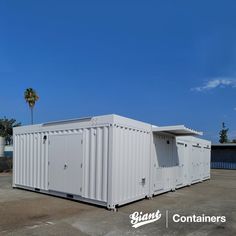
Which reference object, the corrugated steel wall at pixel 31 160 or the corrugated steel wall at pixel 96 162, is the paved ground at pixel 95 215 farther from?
the corrugated steel wall at pixel 31 160

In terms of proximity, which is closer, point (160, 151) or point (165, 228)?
point (165, 228)

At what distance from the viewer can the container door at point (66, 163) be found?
1023 cm

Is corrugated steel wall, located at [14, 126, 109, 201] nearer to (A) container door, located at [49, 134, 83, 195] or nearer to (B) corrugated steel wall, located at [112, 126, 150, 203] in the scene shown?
(A) container door, located at [49, 134, 83, 195]

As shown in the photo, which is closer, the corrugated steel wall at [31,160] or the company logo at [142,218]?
the company logo at [142,218]

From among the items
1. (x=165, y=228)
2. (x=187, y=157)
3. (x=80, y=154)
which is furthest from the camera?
(x=187, y=157)

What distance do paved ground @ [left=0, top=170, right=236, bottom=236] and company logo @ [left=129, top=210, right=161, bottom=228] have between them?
0.47 ft

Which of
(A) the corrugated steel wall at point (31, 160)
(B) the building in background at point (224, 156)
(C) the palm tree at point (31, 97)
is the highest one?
(C) the palm tree at point (31, 97)

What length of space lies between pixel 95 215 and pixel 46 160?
4.07 m

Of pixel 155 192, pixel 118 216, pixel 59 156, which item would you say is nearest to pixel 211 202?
pixel 155 192

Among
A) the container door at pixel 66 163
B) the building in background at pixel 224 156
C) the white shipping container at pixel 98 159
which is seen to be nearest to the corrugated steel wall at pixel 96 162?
the white shipping container at pixel 98 159

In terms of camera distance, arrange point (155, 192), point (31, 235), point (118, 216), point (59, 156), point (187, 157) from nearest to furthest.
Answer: point (31, 235) < point (118, 216) < point (59, 156) < point (155, 192) < point (187, 157)

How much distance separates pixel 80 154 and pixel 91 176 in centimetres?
87

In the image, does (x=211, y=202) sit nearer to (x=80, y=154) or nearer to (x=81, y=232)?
(x=80, y=154)

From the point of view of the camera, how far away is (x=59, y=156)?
11000mm
